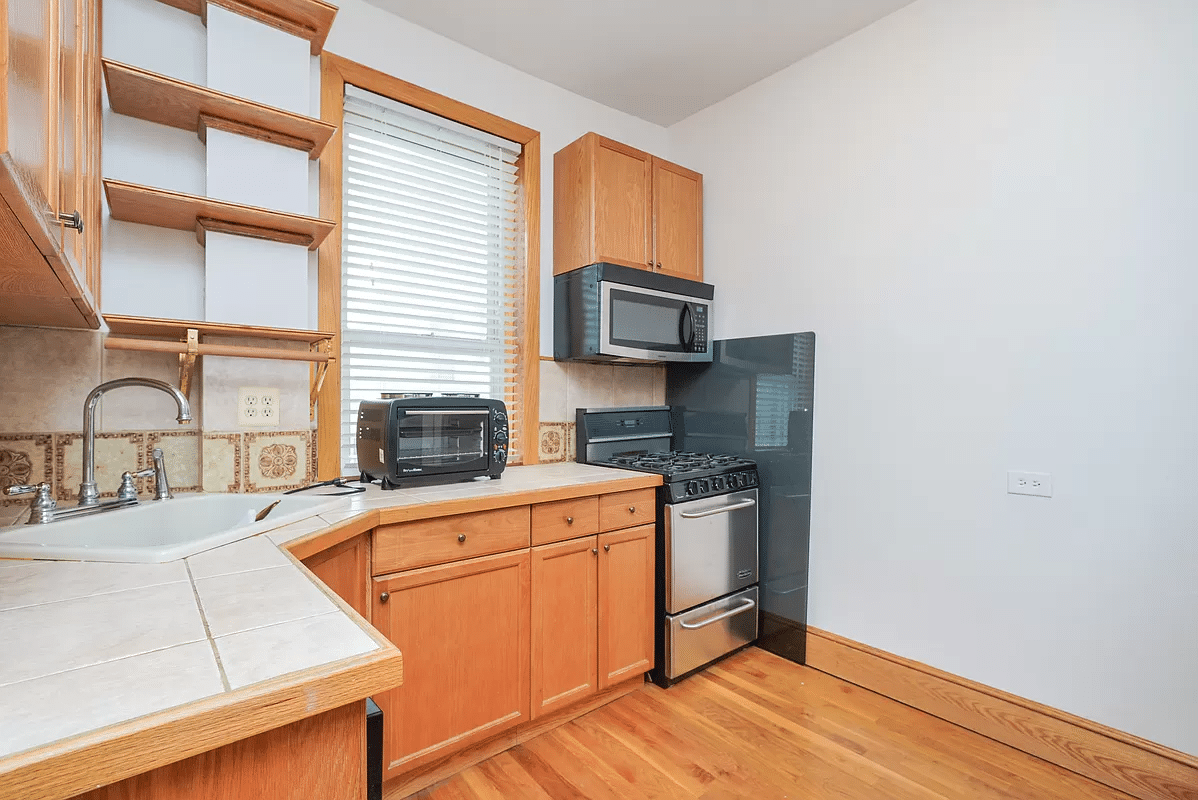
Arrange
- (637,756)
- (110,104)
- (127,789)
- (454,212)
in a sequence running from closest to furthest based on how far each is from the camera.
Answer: (127,789) < (110,104) < (637,756) < (454,212)

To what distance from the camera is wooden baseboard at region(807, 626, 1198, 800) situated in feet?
5.58

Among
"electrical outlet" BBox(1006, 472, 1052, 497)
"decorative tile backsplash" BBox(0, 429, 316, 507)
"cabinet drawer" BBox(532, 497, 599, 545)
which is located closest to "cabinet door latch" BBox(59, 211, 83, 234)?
"decorative tile backsplash" BBox(0, 429, 316, 507)

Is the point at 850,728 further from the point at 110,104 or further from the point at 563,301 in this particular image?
the point at 110,104

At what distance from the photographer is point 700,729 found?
204 centimetres

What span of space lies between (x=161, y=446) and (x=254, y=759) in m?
1.55

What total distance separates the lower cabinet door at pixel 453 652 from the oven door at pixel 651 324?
1123 mm

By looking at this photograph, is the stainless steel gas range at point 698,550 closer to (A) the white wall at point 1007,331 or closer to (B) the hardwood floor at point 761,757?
(B) the hardwood floor at point 761,757

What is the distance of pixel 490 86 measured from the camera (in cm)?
264

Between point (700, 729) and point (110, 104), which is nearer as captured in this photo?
point (110, 104)

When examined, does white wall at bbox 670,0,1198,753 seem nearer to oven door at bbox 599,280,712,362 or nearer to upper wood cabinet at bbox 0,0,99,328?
oven door at bbox 599,280,712,362

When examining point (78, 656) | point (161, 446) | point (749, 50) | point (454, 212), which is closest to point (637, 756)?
point (78, 656)

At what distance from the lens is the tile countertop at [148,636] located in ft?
1.81

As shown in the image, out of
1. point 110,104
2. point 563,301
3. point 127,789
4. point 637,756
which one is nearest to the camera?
point 127,789

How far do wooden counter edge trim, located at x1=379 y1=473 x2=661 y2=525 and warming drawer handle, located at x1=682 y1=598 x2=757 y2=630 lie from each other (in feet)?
2.08
